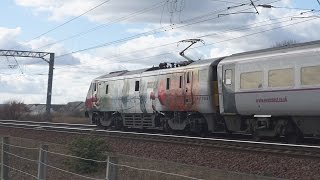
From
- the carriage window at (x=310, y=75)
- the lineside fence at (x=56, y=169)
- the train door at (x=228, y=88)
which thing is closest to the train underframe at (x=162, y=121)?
the train door at (x=228, y=88)

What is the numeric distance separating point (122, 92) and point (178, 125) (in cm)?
604

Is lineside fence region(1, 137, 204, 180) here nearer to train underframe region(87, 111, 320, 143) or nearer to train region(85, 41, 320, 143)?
train region(85, 41, 320, 143)

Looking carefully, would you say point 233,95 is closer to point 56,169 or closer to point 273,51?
point 273,51

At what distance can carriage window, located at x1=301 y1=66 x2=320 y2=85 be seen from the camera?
16203 millimetres

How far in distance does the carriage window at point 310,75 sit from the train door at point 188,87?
6.75 meters

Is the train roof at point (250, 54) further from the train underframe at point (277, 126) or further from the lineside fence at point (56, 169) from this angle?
the lineside fence at point (56, 169)

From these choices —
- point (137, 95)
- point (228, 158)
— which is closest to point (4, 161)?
point (228, 158)

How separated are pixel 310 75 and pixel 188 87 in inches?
288

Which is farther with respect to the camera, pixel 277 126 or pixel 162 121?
pixel 162 121

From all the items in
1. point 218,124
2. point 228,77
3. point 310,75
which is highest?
point 228,77

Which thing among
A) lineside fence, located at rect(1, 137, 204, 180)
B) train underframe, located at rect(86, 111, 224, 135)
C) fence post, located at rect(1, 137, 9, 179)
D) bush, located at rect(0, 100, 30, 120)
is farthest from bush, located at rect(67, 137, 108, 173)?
bush, located at rect(0, 100, 30, 120)

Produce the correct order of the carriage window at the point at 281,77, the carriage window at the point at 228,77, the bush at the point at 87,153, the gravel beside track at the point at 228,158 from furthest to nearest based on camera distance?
the carriage window at the point at 228,77, the carriage window at the point at 281,77, the bush at the point at 87,153, the gravel beside track at the point at 228,158

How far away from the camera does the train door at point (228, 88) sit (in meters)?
19.7

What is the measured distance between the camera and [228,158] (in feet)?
49.8
